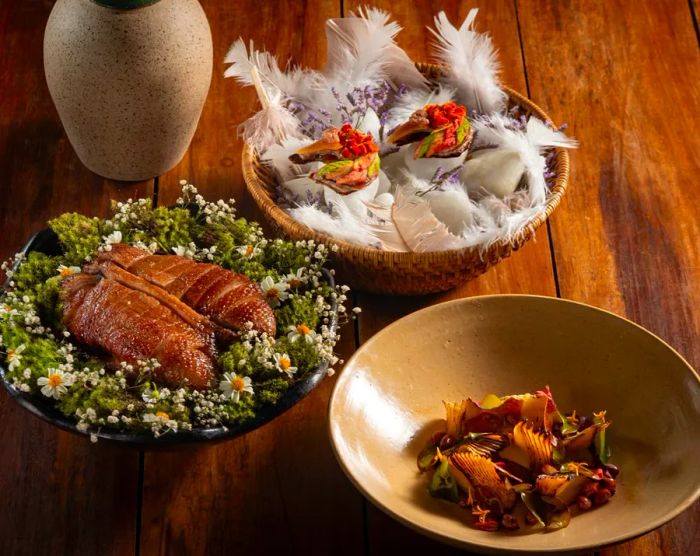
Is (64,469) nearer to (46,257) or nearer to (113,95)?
(46,257)

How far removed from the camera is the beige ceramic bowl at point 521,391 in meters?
1.14

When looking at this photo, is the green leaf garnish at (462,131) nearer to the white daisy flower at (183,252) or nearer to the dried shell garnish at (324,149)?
the dried shell garnish at (324,149)

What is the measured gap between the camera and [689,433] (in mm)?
1204

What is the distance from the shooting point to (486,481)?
3.81 feet

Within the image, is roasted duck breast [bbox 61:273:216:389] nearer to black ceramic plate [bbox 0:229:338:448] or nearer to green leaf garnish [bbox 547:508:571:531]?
black ceramic plate [bbox 0:229:338:448]

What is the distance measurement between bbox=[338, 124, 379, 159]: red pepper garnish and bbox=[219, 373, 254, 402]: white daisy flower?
1.27 feet

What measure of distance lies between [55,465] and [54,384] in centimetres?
19

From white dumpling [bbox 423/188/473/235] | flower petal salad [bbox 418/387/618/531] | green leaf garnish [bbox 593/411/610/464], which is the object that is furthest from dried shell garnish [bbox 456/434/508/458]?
white dumpling [bbox 423/188/473/235]

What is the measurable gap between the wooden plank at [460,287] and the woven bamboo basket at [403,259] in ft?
0.14

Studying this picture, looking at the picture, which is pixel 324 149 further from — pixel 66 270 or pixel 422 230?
pixel 66 270

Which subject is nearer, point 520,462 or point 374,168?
point 520,462

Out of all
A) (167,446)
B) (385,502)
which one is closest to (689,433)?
(385,502)

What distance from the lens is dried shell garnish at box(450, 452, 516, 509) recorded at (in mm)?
1158

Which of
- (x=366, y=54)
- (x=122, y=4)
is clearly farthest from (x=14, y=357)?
(x=366, y=54)
